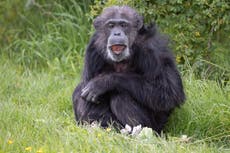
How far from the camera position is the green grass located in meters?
5.40

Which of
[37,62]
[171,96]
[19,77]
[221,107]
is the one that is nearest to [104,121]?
[171,96]

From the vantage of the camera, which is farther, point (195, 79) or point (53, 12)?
point (53, 12)

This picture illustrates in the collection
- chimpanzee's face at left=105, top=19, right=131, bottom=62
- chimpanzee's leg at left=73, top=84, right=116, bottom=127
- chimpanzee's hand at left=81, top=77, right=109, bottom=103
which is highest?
chimpanzee's face at left=105, top=19, right=131, bottom=62

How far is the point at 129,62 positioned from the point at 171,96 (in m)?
0.57

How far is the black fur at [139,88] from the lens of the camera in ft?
21.1

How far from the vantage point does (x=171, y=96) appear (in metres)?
6.43

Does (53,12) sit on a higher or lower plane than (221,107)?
higher

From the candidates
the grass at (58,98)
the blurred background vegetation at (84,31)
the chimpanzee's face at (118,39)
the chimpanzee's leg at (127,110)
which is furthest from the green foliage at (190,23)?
the chimpanzee's leg at (127,110)

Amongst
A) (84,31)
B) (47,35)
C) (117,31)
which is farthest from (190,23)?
(47,35)

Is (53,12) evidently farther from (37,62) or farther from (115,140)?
(115,140)

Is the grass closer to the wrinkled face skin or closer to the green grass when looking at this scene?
the green grass

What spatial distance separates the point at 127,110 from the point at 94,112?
0.41 meters

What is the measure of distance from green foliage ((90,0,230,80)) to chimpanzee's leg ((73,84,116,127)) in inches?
59.3

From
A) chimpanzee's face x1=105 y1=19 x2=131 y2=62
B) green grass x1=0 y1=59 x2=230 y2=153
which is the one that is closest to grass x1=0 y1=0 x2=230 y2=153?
green grass x1=0 y1=59 x2=230 y2=153
